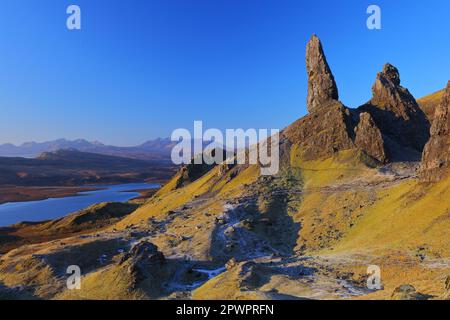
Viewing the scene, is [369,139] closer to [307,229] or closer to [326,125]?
[326,125]

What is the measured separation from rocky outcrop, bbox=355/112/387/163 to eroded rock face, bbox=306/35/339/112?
1527cm

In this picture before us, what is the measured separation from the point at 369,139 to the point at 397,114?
20.6 metres

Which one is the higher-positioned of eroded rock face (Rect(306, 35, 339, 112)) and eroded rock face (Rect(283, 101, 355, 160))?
eroded rock face (Rect(306, 35, 339, 112))

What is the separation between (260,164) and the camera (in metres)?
94.9

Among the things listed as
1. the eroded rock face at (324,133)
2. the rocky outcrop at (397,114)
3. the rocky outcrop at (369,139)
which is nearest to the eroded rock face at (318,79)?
the eroded rock face at (324,133)

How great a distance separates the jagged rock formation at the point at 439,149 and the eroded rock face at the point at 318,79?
4240 cm

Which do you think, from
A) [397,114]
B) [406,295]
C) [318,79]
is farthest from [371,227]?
[318,79]

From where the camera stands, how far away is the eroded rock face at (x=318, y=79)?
102 meters

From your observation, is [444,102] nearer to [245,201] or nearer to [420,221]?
[420,221]

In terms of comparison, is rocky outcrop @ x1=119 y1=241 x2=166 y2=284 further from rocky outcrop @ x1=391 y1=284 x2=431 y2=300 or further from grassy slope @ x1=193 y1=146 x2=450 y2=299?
rocky outcrop @ x1=391 y1=284 x2=431 y2=300

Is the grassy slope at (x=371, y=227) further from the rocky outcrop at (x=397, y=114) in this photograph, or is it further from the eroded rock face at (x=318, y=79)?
the eroded rock face at (x=318, y=79)

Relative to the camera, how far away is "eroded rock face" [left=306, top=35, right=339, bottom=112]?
336 ft

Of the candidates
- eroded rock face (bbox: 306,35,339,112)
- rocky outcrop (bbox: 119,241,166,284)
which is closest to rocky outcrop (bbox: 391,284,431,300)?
rocky outcrop (bbox: 119,241,166,284)

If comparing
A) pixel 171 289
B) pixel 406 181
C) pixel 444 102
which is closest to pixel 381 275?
pixel 171 289
